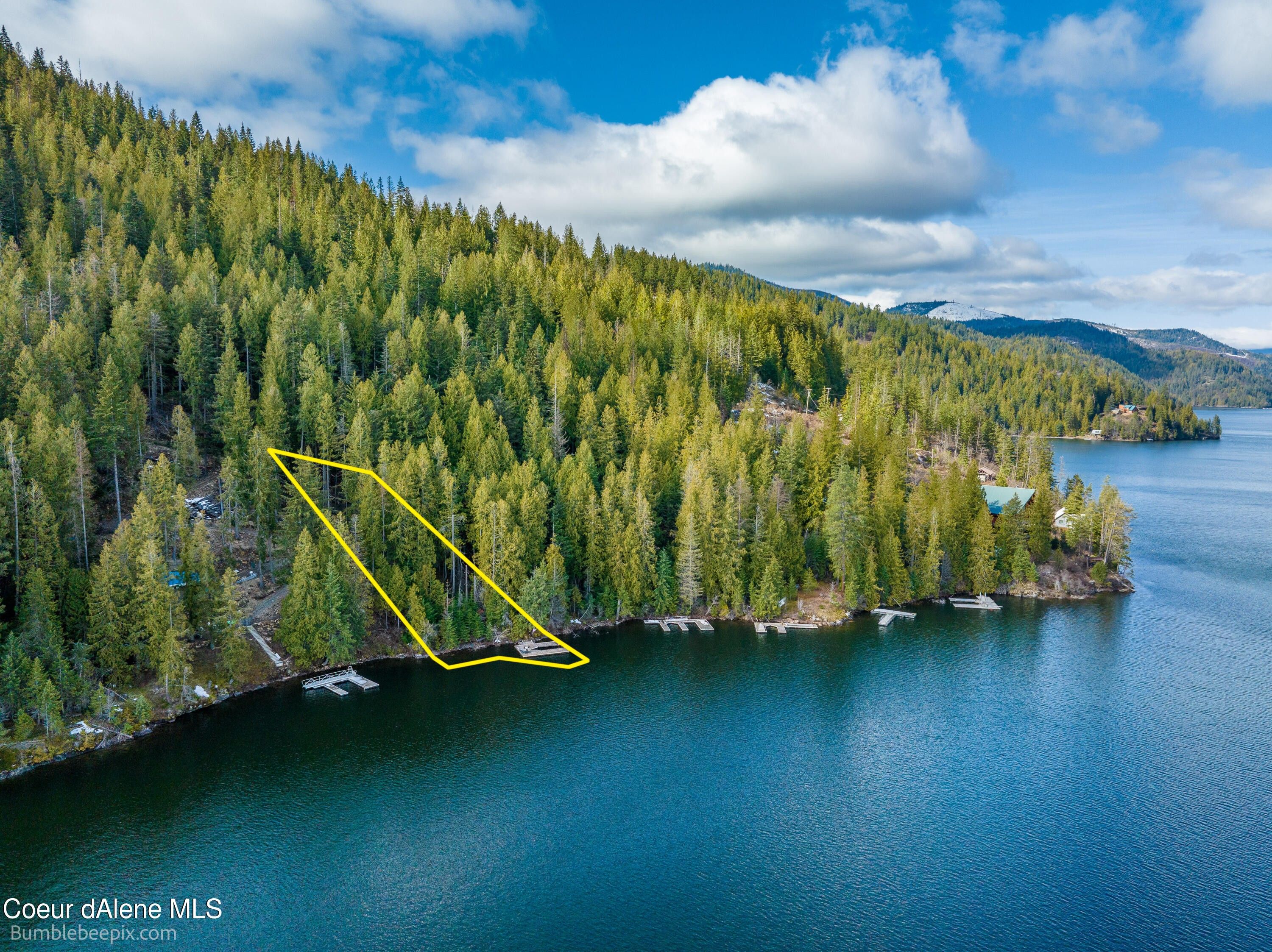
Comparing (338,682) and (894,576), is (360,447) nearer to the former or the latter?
A: (338,682)

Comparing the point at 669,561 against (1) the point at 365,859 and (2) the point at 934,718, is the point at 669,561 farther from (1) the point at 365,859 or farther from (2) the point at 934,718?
(1) the point at 365,859

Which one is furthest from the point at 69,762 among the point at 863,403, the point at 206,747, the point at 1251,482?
the point at 1251,482

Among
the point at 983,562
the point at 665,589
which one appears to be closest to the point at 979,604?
the point at 983,562

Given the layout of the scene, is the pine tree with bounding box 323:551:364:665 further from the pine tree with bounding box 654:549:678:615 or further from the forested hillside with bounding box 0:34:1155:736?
the pine tree with bounding box 654:549:678:615

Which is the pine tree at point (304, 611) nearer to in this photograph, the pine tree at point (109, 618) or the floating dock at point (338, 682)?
the floating dock at point (338, 682)

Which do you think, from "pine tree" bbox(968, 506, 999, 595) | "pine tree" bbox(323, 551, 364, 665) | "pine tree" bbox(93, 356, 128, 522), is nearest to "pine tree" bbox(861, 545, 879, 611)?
"pine tree" bbox(968, 506, 999, 595)

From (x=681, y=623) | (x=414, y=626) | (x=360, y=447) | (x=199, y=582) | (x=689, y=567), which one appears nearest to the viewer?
(x=199, y=582)
